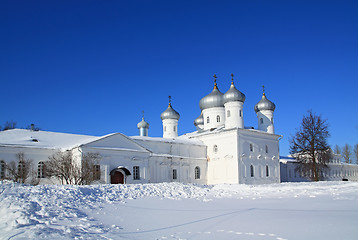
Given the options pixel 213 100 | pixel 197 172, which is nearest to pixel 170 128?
pixel 213 100

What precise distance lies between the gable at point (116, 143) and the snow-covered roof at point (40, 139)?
461mm

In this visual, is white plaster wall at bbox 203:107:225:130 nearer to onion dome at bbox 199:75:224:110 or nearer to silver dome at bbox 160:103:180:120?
onion dome at bbox 199:75:224:110

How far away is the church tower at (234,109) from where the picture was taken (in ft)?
108

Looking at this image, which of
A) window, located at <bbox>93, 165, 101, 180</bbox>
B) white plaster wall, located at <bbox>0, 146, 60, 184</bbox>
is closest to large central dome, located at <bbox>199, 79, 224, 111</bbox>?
window, located at <bbox>93, 165, 101, 180</bbox>

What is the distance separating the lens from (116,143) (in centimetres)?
2520

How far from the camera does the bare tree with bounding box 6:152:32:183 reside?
65.6 feet

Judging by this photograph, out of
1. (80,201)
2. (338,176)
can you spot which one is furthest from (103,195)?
(338,176)

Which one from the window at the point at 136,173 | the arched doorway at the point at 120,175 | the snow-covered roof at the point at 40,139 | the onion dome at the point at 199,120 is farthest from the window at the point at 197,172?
the snow-covered roof at the point at 40,139

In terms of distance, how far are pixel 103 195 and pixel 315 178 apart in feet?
89.3

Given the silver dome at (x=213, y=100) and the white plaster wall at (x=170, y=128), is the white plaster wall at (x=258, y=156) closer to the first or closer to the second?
the silver dome at (x=213, y=100)

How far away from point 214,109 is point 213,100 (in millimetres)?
1020

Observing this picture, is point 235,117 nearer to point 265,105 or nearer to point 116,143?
point 265,105

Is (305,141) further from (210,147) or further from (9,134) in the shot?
(9,134)

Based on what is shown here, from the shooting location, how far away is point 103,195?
1262 cm
